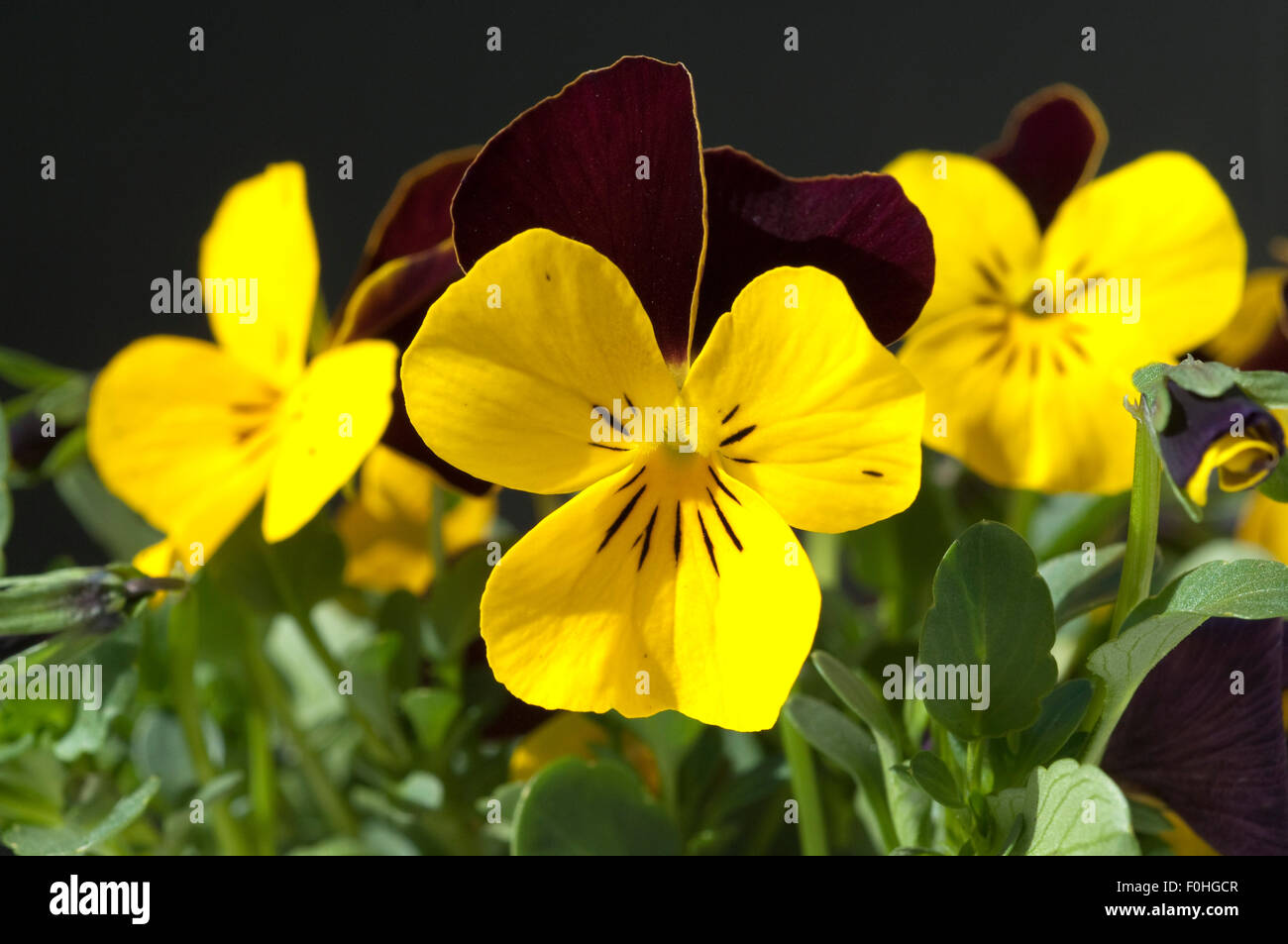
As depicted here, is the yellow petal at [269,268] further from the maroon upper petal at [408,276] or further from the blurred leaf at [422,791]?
the blurred leaf at [422,791]

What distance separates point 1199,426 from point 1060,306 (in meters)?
0.21

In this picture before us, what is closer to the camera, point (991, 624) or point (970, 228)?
point (991, 624)

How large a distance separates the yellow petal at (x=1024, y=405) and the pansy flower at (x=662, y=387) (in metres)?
0.10

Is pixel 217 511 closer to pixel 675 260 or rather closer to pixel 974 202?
pixel 675 260

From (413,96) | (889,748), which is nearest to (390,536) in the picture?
(889,748)

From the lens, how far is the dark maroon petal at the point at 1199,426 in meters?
0.26

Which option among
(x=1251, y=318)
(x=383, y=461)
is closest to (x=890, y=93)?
(x=1251, y=318)

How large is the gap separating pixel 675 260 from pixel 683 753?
216mm

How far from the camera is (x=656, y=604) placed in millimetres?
321

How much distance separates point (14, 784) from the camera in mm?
469

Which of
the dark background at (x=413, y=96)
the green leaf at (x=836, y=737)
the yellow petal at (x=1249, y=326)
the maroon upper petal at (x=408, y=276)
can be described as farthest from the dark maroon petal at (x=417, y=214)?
the dark background at (x=413, y=96)

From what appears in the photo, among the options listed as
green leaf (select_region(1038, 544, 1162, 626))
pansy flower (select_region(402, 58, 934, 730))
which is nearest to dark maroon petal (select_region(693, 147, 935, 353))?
pansy flower (select_region(402, 58, 934, 730))

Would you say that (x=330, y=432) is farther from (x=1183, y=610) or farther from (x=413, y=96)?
(x=413, y=96)

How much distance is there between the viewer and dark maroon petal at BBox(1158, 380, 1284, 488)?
0.87ft
